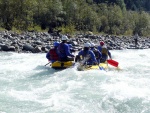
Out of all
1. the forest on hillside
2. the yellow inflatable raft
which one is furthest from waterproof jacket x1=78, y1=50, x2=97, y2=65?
the forest on hillside

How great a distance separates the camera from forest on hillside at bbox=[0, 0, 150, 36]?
3251 centimetres

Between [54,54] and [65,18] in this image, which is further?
[65,18]

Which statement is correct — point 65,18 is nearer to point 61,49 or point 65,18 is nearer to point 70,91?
point 61,49

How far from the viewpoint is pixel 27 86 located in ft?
32.2

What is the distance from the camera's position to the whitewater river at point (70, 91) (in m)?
7.74

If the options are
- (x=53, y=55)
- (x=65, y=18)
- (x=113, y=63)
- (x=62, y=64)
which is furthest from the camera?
(x=65, y=18)

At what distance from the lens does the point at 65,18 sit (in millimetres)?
43625

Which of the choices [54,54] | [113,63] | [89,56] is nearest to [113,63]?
[113,63]

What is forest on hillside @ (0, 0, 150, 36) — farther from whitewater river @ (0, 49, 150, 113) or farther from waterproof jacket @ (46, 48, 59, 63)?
whitewater river @ (0, 49, 150, 113)

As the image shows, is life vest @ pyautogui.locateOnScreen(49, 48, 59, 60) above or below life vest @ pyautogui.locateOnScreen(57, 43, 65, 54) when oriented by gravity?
below

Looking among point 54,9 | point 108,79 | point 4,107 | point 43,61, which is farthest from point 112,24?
point 4,107

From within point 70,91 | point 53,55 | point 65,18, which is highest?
point 65,18

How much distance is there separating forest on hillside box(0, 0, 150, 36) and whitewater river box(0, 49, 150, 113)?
19251 mm

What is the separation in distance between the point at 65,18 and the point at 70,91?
1383 inches
